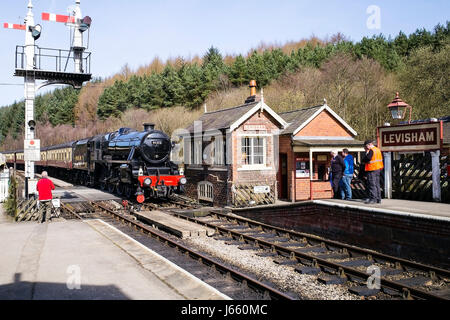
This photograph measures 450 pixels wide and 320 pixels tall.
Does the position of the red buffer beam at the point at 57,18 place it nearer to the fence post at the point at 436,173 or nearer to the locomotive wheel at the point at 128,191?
the locomotive wheel at the point at 128,191

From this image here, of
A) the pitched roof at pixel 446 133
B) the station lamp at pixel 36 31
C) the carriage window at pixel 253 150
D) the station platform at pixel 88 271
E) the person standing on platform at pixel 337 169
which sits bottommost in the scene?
the station platform at pixel 88 271

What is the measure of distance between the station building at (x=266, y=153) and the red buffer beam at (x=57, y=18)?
24.3 ft

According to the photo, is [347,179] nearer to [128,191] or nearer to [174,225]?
[174,225]

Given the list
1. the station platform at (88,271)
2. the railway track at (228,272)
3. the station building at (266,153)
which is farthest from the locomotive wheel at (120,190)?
the station platform at (88,271)

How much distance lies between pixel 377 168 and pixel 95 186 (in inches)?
726

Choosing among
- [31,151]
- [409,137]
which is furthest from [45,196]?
[409,137]

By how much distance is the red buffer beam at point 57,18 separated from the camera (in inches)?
637

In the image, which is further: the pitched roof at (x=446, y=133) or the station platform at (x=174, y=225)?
the pitched roof at (x=446, y=133)

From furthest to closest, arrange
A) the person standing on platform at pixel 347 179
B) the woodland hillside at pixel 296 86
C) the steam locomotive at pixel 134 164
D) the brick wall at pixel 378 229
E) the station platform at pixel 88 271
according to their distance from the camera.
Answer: the woodland hillside at pixel 296 86
the steam locomotive at pixel 134 164
the person standing on platform at pixel 347 179
the brick wall at pixel 378 229
the station platform at pixel 88 271

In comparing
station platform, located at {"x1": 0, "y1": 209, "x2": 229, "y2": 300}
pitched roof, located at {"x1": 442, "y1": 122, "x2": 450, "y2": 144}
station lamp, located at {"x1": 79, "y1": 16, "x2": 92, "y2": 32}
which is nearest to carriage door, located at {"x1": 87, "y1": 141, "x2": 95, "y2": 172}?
station lamp, located at {"x1": 79, "y1": 16, "x2": 92, "y2": 32}

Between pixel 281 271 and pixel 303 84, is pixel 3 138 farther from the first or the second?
pixel 281 271

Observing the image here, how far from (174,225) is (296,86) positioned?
27.9 m

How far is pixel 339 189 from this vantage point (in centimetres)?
1176

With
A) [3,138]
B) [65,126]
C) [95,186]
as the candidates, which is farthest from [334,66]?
[3,138]
